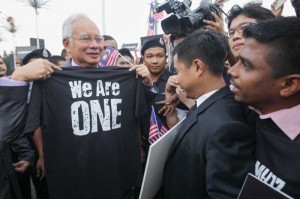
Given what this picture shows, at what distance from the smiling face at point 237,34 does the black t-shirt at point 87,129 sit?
828mm

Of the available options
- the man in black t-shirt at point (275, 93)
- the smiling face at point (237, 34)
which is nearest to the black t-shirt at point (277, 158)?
the man in black t-shirt at point (275, 93)

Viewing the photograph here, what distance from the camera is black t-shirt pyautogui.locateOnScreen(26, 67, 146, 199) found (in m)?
1.92

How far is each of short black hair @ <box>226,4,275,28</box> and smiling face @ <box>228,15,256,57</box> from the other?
4 centimetres

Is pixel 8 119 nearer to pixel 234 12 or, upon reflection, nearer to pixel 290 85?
pixel 290 85

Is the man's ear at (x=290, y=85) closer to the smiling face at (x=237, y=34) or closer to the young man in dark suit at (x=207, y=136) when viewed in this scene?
the young man in dark suit at (x=207, y=136)

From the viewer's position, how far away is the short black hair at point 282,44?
1.09 m

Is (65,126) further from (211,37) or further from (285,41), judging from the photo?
(285,41)

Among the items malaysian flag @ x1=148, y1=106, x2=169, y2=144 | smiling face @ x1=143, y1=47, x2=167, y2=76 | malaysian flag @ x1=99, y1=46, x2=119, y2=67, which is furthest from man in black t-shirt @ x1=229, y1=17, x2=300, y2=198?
smiling face @ x1=143, y1=47, x2=167, y2=76

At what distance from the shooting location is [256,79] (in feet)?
3.89

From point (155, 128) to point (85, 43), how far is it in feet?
3.29

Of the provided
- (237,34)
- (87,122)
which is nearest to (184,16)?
(237,34)

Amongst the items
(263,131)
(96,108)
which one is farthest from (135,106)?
(263,131)

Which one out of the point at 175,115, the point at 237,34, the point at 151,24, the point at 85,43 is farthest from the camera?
the point at 151,24

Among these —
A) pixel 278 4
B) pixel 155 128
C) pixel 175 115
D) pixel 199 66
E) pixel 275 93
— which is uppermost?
pixel 278 4
